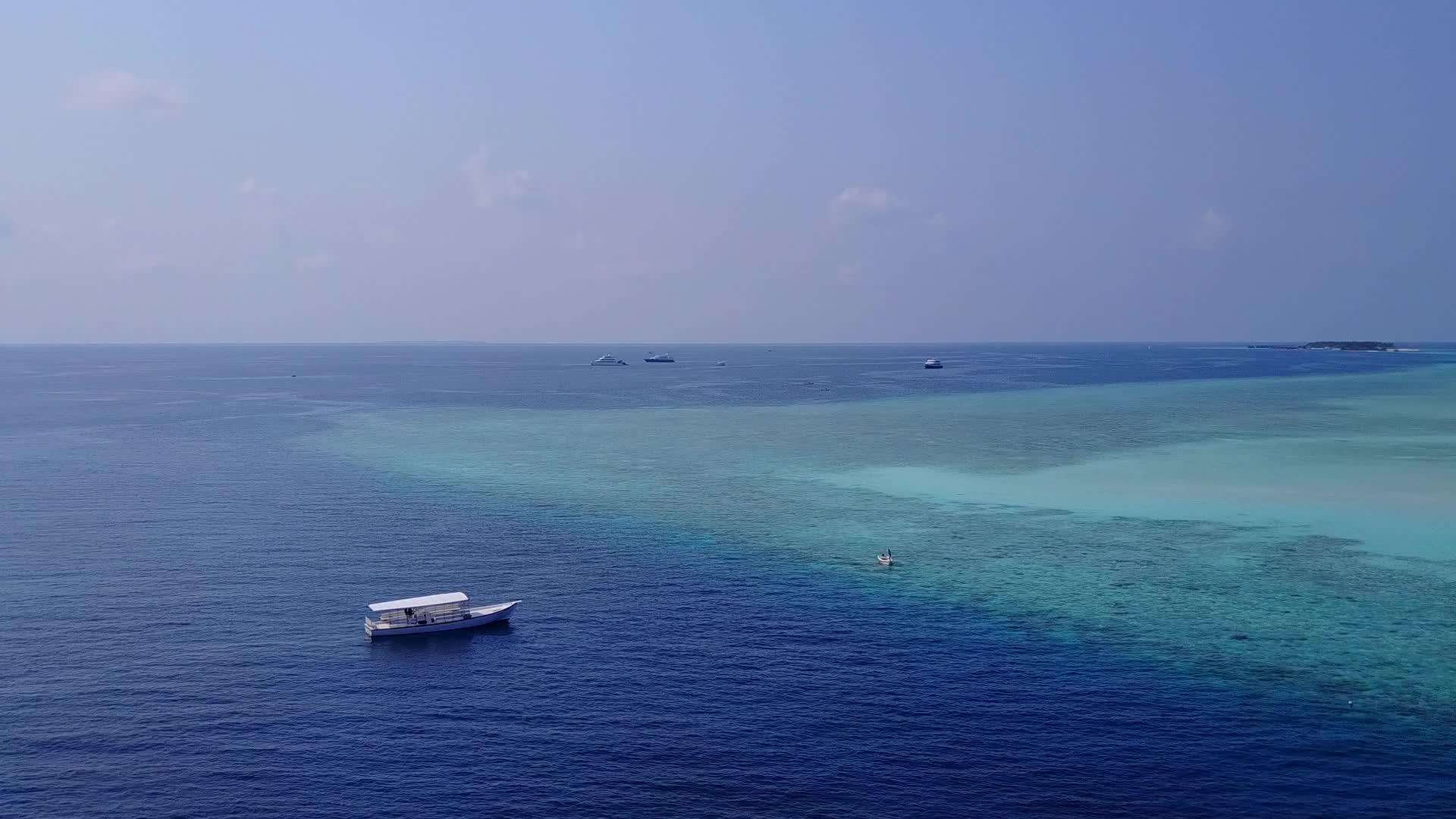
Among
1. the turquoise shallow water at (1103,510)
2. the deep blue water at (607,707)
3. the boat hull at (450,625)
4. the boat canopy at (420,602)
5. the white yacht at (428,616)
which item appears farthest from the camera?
the boat canopy at (420,602)

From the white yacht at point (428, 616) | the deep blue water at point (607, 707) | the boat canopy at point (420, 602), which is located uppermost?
the boat canopy at point (420, 602)

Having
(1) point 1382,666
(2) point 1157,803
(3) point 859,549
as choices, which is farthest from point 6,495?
(1) point 1382,666

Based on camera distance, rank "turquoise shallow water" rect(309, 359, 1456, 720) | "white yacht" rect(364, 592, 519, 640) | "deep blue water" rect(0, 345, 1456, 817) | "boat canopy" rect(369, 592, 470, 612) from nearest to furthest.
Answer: "deep blue water" rect(0, 345, 1456, 817) → "turquoise shallow water" rect(309, 359, 1456, 720) → "white yacht" rect(364, 592, 519, 640) → "boat canopy" rect(369, 592, 470, 612)

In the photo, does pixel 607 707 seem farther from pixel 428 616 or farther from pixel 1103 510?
pixel 1103 510

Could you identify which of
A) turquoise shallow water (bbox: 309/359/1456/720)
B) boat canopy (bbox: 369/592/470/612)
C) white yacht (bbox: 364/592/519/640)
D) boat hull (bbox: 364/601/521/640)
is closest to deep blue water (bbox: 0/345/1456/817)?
boat hull (bbox: 364/601/521/640)

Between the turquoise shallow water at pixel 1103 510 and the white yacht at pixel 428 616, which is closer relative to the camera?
the turquoise shallow water at pixel 1103 510

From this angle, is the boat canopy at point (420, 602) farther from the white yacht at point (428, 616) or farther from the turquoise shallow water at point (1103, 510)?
the turquoise shallow water at point (1103, 510)

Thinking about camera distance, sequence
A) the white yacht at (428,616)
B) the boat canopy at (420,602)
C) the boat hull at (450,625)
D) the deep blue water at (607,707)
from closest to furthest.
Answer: the deep blue water at (607,707), the boat hull at (450,625), the white yacht at (428,616), the boat canopy at (420,602)

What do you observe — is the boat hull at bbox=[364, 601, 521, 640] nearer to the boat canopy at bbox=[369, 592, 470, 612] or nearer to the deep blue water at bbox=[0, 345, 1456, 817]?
the deep blue water at bbox=[0, 345, 1456, 817]

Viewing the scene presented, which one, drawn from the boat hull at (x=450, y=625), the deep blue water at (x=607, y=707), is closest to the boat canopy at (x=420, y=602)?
the boat hull at (x=450, y=625)
